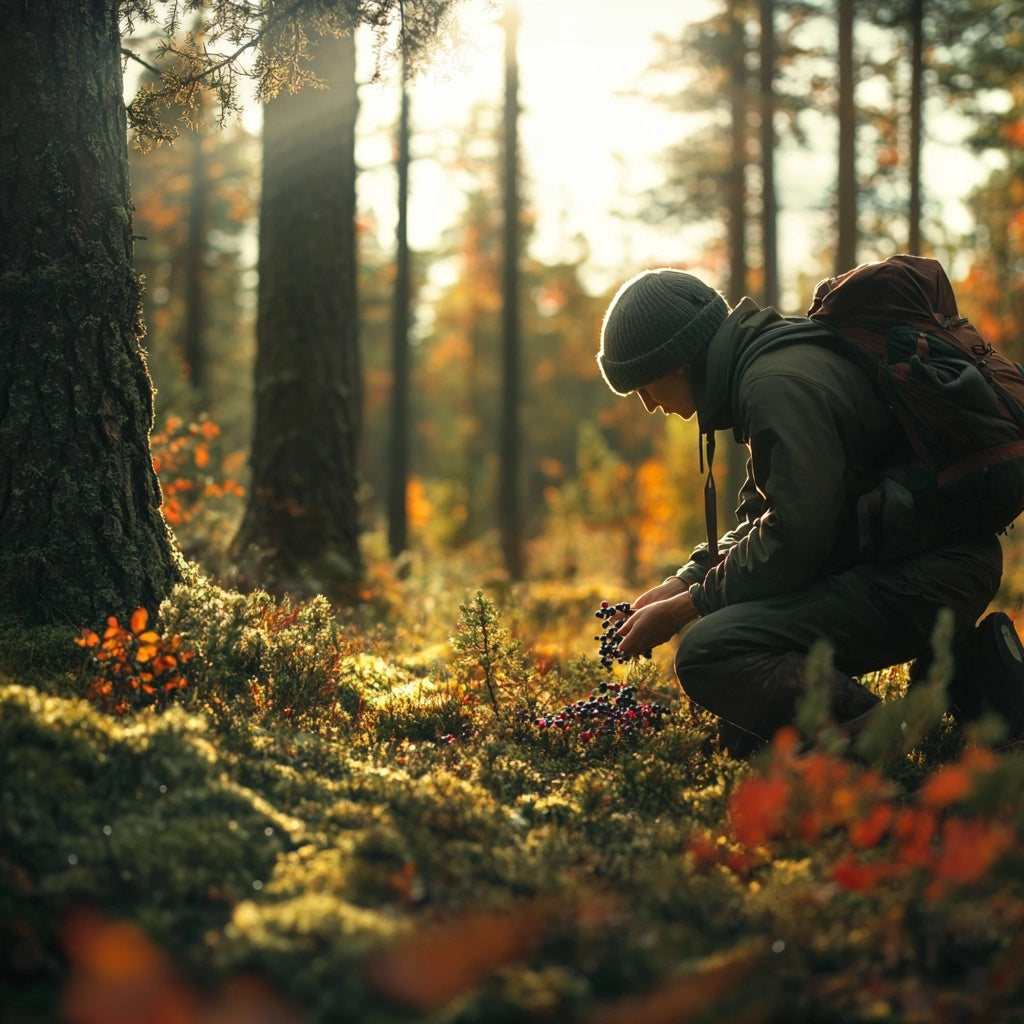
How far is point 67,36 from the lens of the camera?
13.7ft

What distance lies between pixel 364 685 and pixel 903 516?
250 cm

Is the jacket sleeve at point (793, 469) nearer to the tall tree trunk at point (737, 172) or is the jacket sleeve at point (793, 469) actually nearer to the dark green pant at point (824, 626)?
the dark green pant at point (824, 626)

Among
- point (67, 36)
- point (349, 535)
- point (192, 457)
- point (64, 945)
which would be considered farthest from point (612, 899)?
point (192, 457)

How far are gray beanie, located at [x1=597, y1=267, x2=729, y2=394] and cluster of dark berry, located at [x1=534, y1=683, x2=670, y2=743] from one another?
1.35 m

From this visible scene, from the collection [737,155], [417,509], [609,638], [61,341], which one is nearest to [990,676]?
[609,638]

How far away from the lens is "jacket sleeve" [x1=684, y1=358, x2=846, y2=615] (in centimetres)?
359


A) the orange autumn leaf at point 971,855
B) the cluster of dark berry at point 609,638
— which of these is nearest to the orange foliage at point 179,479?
the cluster of dark berry at point 609,638

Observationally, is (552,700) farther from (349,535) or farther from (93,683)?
(349,535)

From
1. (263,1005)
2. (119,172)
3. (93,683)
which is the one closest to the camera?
(263,1005)

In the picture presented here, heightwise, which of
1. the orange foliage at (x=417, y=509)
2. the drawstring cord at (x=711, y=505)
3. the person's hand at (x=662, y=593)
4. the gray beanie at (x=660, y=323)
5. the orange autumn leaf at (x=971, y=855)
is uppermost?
the gray beanie at (x=660, y=323)

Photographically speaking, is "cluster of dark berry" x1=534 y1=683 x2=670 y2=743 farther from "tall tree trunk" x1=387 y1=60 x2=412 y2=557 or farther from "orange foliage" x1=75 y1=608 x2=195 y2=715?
"tall tree trunk" x1=387 y1=60 x2=412 y2=557

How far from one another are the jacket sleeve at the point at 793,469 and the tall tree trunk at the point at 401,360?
40.9 feet

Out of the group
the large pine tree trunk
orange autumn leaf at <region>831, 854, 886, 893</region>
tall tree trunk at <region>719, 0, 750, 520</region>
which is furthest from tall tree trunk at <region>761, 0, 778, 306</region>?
orange autumn leaf at <region>831, 854, 886, 893</region>

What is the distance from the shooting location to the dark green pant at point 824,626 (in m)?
3.76
